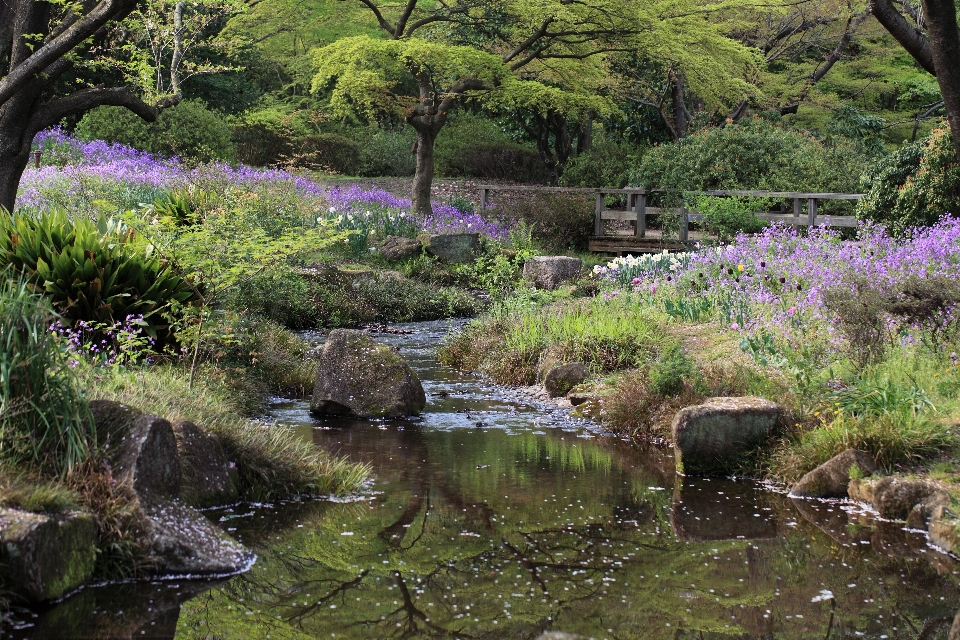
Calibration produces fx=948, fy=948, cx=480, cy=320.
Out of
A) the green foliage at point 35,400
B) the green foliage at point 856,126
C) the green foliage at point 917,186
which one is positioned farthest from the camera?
the green foliage at point 856,126

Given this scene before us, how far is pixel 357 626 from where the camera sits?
403cm

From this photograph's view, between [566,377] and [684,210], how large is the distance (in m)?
10.9

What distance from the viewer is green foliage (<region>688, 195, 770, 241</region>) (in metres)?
17.2

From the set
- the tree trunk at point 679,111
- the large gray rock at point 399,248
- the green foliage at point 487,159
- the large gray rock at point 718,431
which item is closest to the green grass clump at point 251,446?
the large gray rock at point 718,431

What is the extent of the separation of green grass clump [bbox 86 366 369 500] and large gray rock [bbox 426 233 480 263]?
10910 mm

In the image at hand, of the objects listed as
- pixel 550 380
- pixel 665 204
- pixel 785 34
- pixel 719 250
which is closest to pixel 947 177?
pixel 719 250

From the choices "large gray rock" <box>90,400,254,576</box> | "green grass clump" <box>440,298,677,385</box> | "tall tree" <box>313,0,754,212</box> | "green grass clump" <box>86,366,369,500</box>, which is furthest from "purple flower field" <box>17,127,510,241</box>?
"large gray rock" <box>90,400,254,576</box>

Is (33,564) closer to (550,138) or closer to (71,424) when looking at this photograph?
(71,424)

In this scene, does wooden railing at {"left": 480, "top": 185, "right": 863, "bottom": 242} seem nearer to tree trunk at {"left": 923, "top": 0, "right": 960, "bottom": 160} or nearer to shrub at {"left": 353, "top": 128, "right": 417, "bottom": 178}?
shrub at {"left": 353, "top": 128, "right": 417, "bottom": 178}

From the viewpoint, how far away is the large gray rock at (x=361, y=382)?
27.0 feet

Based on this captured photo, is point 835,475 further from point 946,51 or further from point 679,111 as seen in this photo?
point 679,111

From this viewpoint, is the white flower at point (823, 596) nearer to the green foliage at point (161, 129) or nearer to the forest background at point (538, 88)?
the forest background at point (538, 88)

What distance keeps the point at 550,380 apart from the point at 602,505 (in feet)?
11.4

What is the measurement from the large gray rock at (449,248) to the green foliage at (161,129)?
918cm
